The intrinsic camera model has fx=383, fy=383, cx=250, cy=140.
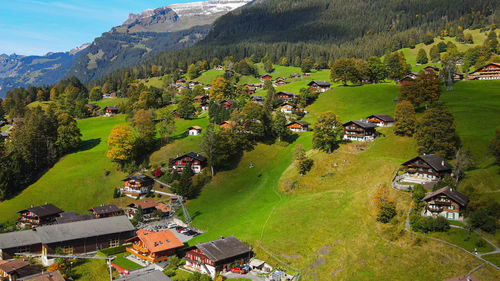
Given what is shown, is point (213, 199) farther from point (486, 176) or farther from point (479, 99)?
point (479, 99)

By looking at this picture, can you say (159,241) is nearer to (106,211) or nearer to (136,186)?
(106,211)

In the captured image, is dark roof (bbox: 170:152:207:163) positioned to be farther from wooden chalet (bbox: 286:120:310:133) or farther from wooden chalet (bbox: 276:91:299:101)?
wooden chalet (bbox: 276:91:299:101)

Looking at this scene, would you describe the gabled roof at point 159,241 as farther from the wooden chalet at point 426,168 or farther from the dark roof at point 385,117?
the dark roof at point 385,117

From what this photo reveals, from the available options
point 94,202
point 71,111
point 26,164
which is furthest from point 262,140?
point 71,111

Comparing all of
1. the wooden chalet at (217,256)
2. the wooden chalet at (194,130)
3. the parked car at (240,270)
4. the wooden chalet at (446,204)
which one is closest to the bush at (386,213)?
the wooden chalet at (446,204)

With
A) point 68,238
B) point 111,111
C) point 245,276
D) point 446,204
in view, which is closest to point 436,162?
point 446,204
